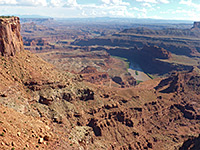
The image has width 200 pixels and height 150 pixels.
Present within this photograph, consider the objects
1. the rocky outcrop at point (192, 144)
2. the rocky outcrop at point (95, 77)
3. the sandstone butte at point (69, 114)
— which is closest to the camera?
the sandstone butte at point (69, 114)

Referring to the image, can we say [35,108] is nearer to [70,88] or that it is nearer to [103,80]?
[70,88]

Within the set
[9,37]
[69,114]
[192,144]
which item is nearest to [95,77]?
[69,114]

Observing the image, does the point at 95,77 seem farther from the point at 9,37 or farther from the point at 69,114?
the point at 9,37

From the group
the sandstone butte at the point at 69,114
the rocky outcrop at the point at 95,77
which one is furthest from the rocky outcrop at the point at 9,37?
the rocky outcrop at the point at 95,77

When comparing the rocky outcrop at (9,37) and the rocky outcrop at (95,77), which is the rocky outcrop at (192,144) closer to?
the rocky outcrop at (9,37)

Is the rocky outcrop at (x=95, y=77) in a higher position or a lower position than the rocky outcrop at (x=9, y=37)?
lower

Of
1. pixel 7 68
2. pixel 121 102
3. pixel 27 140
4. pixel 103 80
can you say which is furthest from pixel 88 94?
pixel 103 80

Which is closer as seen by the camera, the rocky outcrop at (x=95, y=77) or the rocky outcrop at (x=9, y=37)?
the rocky outcrop at (x=9, y=37)

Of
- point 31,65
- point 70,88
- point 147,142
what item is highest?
point 31,65
